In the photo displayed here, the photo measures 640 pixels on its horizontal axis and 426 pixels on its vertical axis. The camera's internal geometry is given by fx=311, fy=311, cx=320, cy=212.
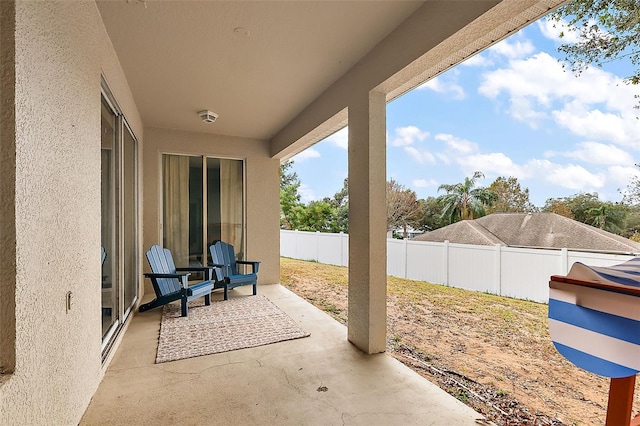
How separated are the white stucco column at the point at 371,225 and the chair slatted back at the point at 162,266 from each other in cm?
266

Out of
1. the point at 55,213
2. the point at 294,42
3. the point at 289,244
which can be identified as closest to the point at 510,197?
the point at 294,42

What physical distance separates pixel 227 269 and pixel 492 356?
12.7 feet

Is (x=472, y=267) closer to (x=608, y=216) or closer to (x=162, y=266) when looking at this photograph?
(x=608, y=216)

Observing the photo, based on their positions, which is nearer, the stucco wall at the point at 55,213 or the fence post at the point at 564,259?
the stucco wall at the point at 55,213

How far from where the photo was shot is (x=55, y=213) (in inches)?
58.1

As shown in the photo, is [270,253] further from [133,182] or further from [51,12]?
[51,12]

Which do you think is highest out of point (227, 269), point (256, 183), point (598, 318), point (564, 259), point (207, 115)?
point (207, 115)

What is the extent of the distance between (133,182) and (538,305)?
18.8 feet

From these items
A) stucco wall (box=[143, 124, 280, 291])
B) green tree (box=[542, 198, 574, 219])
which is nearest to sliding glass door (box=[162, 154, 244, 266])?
stucco wall (box=[143, 124, 280, 291])

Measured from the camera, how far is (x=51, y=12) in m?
1.43

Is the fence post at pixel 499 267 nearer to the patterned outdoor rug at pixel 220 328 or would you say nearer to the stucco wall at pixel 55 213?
the patterned outdoor rug at pixel 220 328

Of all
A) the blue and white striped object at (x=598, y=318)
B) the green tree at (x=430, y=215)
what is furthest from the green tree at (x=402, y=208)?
the blue and white striped object at (x=598, y=318)

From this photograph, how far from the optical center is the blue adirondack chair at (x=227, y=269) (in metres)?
4.70

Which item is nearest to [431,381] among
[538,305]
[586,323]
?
[586,323]
